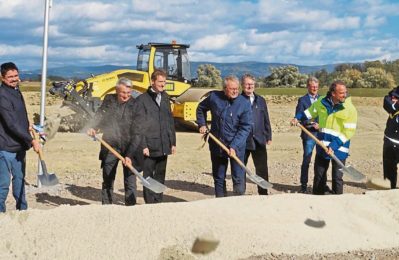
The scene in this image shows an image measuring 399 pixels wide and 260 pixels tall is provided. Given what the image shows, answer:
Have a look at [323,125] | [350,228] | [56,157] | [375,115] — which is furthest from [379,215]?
[375,115]

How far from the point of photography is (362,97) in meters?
31.9

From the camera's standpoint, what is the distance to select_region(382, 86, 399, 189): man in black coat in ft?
26.2

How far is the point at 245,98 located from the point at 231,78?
495 mm

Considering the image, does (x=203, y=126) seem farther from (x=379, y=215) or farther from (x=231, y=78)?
(x=379, y=215)

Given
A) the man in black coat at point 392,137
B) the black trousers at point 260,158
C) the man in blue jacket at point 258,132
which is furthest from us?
the man in black coat at point 392,137

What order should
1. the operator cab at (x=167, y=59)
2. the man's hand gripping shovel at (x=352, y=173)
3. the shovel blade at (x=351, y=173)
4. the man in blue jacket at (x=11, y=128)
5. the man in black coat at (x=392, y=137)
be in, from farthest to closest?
the operator cab at (x=167, y=59), the man in black coat at (x=392, y=137), the shovel blade at (x=351, y=173), the man's hand gripping shovel at (x=352, y=173), the man in blue jacket at (x=11, y=128)

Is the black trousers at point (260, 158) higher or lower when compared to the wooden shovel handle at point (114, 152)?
lower

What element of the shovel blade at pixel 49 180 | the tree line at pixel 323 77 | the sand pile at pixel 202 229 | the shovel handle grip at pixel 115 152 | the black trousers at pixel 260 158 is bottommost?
the sand pile at pixel 202 229

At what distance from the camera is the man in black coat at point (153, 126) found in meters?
6.63

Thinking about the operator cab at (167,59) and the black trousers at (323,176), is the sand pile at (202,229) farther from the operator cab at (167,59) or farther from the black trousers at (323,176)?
the operator cab at (167,59)

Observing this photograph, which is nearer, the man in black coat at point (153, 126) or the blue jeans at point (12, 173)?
the blue jeans at point (12, 173)

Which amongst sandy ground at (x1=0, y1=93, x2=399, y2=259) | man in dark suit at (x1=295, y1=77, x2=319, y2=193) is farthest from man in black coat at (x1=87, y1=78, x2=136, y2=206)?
man in dark suit at (x1=295, y1=77, x2=319, y2=193)

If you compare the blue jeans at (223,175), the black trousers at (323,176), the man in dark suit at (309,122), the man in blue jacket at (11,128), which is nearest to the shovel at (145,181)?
the blue jeans at (223,175)

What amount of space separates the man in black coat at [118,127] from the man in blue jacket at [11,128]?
87 cm
